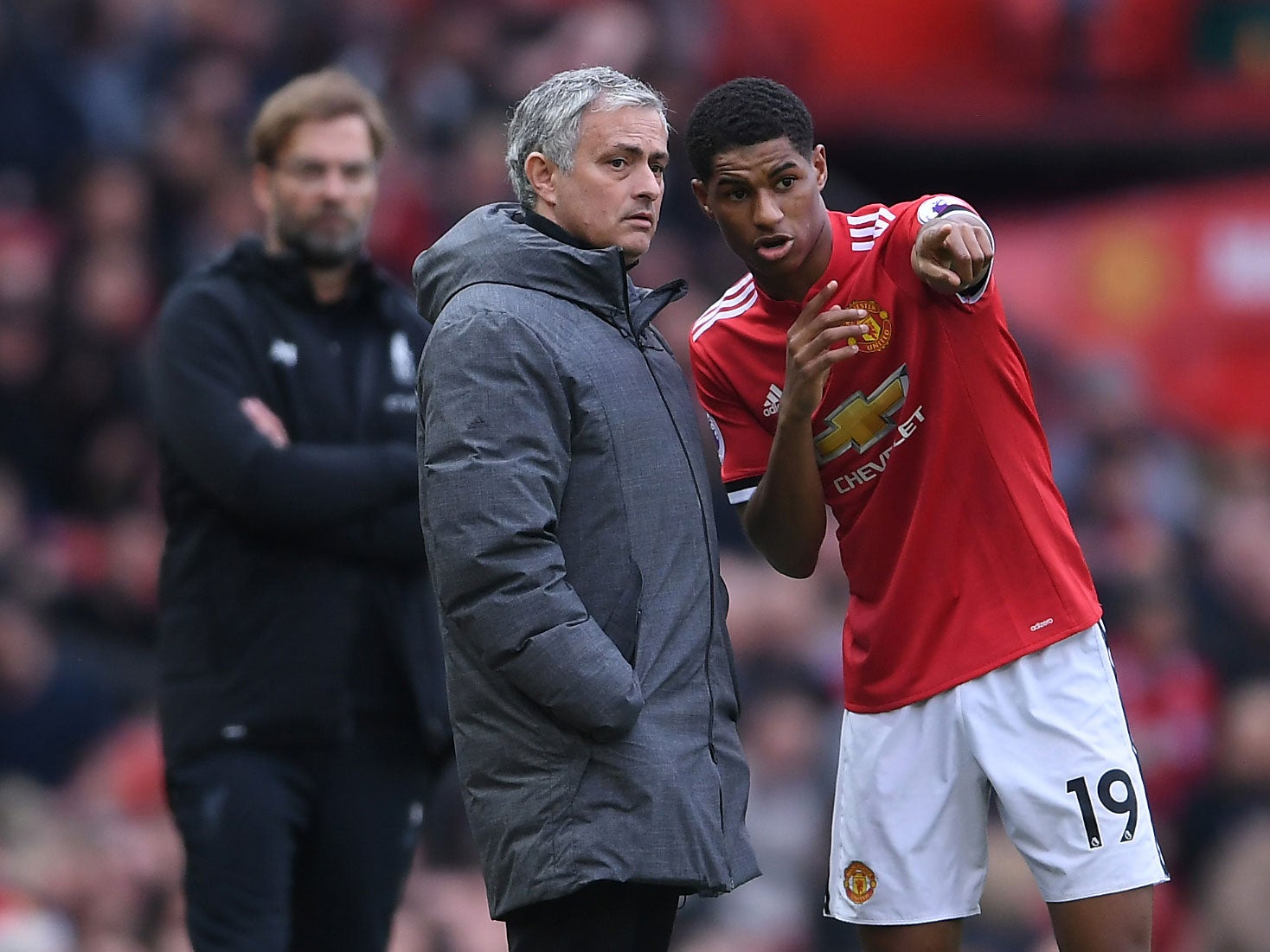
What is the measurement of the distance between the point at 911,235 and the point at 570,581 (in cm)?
82

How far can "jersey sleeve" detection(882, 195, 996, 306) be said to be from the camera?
303 cm

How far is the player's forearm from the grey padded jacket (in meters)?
0.15

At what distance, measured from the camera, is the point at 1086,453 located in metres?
8.36

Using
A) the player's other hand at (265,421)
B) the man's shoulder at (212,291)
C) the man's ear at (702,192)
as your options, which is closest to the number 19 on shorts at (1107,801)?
the man's ear at (702,192)

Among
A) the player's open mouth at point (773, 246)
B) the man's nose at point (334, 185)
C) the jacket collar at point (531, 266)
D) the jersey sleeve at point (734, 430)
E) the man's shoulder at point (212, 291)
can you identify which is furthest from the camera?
the man's nose at point (334, 185)

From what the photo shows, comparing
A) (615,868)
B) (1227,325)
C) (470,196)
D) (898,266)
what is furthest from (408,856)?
(1227,325)

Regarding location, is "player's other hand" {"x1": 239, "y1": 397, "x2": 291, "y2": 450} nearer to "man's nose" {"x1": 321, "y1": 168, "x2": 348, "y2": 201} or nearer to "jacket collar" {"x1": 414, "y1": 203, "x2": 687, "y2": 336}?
"man's nose" {"x1": 321, "y1": 168, "x2": 348, "y2": 201}

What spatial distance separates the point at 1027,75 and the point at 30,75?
→ 5.03 meters

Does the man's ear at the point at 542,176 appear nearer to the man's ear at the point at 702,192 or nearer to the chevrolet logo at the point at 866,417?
the man's ear at the point at 702,192

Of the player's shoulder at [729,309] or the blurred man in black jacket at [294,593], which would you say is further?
the blurred man in black jacket at [294,593]

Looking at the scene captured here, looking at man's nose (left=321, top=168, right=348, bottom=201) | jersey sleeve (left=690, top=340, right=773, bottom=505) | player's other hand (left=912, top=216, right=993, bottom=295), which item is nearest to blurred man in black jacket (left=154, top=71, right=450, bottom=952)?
man's nose (left=321, top=168, right=348, bottom=201)

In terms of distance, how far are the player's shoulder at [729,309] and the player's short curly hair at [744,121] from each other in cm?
29

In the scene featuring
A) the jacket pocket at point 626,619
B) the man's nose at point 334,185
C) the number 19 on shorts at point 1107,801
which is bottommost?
the number 19 on shorts at point 1107,801

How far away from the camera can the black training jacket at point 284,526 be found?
3.64 m
